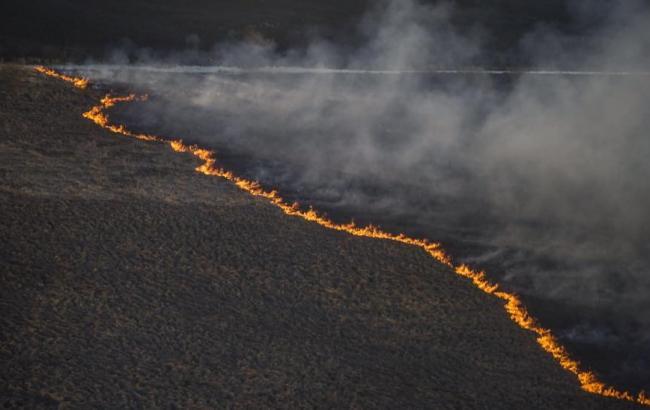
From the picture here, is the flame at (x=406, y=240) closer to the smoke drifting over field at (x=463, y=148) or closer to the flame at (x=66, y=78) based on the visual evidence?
the flame at (x=66, y=78)

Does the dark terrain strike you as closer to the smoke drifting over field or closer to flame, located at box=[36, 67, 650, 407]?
the smoke drifting over field

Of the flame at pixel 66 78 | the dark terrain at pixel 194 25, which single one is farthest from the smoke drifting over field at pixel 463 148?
the dark terrain at pixel 194 25

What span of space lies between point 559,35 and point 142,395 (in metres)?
18.4

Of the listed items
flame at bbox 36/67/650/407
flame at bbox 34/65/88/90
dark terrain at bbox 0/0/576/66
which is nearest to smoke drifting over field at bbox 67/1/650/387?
flame at bbox 36/67/650/407

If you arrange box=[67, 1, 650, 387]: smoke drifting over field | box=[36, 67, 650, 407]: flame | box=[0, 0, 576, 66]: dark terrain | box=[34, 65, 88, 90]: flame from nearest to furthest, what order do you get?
box=[36, 67, 650, 407]: flame
box=[67, 1, 650, 387]: smoke drifting over field
box=[34, 65, 88, 90]: flame
box=[0, 0, 576, 66]: dark terrain

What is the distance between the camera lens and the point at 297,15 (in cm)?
1930

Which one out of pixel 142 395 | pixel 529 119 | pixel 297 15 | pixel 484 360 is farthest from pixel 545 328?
pixel 297 15

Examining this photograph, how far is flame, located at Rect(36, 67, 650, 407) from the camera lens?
5.95m

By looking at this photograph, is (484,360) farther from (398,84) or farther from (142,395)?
(398,84)

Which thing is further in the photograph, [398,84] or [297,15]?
[297,15]

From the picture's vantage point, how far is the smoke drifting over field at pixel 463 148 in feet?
25.7

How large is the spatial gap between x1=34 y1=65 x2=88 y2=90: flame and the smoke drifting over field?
0.60 meters

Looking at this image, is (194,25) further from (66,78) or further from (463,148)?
(463,148)

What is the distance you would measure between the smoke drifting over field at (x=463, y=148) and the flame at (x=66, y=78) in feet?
1.96
